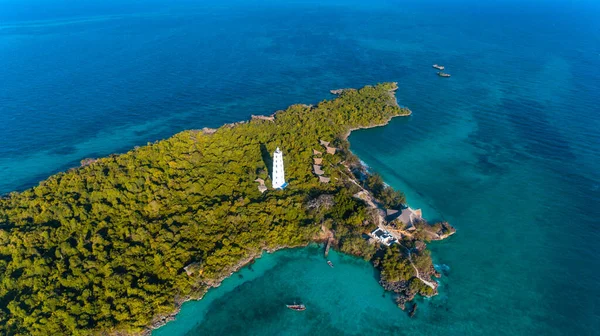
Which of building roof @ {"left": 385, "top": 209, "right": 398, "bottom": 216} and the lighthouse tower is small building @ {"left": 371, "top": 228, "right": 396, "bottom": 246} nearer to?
building roof @ {"left": 385, "top": 209, "right": 398, "bottom": 216}

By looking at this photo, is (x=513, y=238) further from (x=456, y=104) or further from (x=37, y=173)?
(x=37, y=173)

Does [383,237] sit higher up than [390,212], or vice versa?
[390,212]

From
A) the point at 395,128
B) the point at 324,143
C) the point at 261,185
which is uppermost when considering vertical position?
→ the point at 324,143

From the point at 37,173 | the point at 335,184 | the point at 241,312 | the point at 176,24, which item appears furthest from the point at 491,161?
the point at 176,24

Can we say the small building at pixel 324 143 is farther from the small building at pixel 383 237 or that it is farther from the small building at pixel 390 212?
the small building at pixel 383 237

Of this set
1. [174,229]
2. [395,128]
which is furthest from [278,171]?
[395,128]

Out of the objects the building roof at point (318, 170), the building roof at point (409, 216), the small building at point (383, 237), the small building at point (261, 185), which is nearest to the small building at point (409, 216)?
the building roof at point (409, 216)

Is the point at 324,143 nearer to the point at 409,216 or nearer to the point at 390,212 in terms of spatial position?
the point at 390,212
